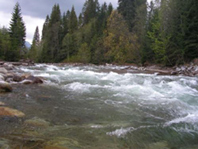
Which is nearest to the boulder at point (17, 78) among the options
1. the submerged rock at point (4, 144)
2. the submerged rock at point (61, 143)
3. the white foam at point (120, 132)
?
the submerged rock at point (4, 144)

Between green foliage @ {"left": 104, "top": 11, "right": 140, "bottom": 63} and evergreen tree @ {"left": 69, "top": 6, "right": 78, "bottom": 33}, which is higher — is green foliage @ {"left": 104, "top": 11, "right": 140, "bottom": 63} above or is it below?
below

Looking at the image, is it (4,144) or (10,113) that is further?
(10,113)

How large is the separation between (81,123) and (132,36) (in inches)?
1160

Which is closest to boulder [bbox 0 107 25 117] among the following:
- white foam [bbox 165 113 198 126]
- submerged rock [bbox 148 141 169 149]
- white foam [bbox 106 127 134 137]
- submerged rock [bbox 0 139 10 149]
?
submerged rock [bbox 0 139 10 149]

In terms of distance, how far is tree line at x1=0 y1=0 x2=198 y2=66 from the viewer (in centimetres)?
1995

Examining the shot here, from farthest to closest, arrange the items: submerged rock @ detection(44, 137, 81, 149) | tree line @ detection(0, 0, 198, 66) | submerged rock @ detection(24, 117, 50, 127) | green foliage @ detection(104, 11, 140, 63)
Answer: green foliage @ detection(104, 11, 140, 63), tree line @ detection(0, 0, 198, 66), submerged rock @ detection(24, 117, 50, 127), submerged rock @ detection(44, 137, 81, 149)

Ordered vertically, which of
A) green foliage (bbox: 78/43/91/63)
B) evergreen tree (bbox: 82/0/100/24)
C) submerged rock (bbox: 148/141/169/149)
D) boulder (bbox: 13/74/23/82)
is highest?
evergreen tree (bbox: 82/0/100/24)

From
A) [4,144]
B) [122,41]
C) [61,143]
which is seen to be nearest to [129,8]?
[122,41]

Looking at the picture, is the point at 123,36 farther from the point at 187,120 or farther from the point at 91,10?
the point at 91,10

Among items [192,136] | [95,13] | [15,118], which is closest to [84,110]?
[15,118]

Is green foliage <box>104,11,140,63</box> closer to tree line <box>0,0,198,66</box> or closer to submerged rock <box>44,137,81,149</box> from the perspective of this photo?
tree line <box>0,0,198,66</box>

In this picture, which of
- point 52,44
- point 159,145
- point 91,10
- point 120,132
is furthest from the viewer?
point 91,10

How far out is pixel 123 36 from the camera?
31.4 meters

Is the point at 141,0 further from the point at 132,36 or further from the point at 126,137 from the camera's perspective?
the point at 126,137
